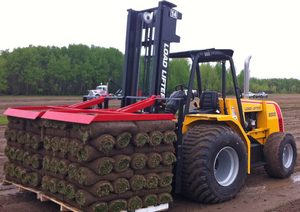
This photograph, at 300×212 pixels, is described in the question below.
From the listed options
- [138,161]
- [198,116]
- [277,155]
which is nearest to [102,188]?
[138,161]

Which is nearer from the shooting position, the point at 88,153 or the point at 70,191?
the point at 88,153

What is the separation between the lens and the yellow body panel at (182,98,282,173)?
6.71 meters

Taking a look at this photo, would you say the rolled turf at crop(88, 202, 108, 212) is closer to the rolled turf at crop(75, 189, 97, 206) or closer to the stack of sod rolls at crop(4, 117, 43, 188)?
the rolled turf at crop(75, 189, 97, 206)

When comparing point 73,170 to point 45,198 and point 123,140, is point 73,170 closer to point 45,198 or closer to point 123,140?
point 123,140

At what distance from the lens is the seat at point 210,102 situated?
734cm

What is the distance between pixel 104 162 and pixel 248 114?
4.19 metres

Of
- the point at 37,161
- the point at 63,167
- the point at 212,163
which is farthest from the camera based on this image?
the point at 212,163

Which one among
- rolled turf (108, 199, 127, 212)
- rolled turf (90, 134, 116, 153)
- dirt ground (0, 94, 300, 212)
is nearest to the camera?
rolled turf (90, 134, 116, 153)

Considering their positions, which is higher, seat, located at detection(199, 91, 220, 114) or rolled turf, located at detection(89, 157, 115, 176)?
seat, located at detection(199, 91, 220, 114)

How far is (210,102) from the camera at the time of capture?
7.35 m

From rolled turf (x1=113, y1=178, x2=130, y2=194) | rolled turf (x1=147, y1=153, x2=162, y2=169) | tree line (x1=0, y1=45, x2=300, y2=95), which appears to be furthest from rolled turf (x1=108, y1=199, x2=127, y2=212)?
tree line (x1=0, y1=45, x2=300, y2=95)

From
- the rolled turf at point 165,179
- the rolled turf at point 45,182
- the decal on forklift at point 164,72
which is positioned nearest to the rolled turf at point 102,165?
the rolled turf at point 165,179

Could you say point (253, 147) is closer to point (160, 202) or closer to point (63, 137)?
point (160, 202)

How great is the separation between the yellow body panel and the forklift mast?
0.71 m
